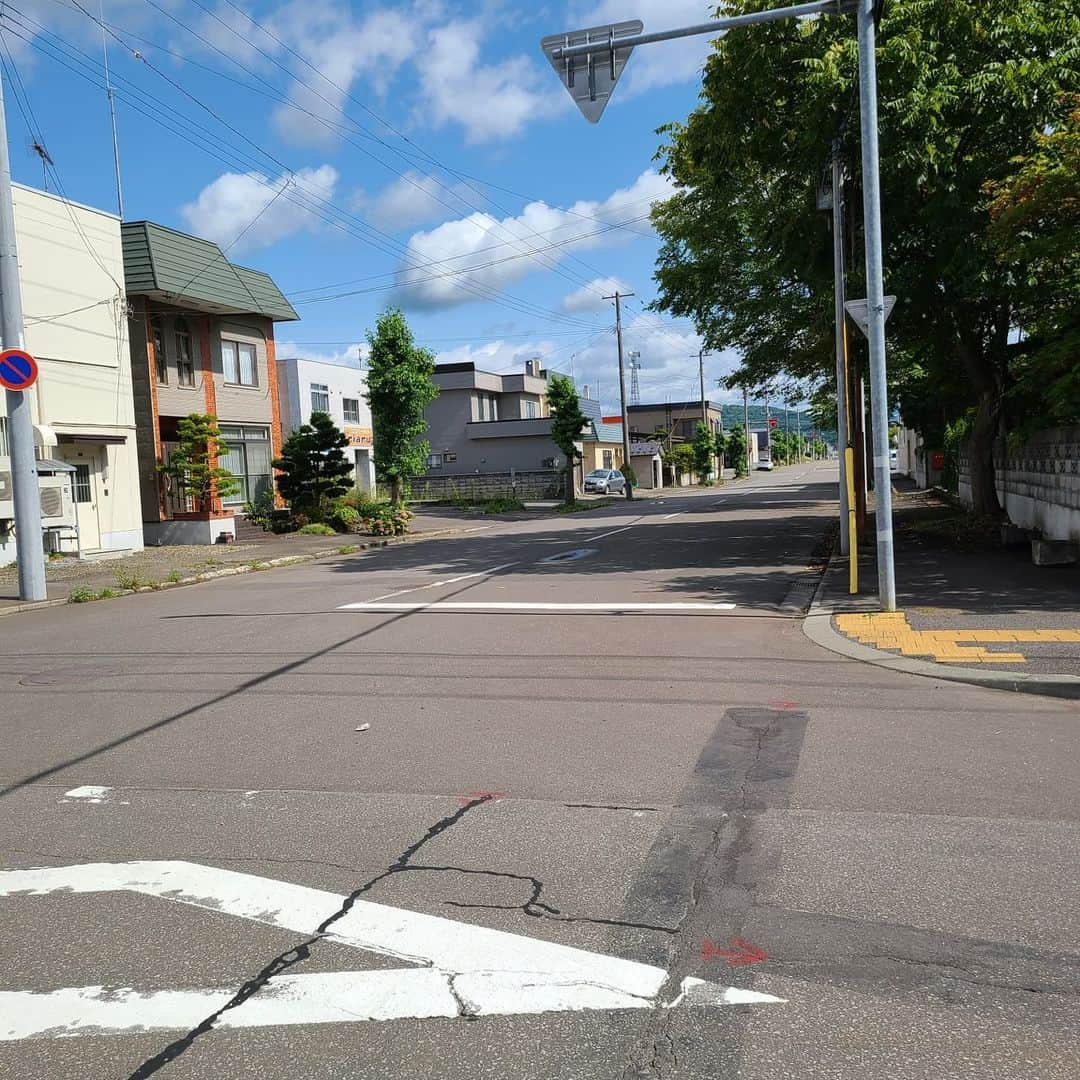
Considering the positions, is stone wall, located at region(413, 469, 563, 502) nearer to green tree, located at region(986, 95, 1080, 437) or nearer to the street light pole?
green tree, located at region(986, 95, 1080, 437)

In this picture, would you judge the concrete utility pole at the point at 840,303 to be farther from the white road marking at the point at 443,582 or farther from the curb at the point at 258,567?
the curb at the point at 258,567

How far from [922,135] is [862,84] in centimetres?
431

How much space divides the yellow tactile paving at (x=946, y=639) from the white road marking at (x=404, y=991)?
592 cm

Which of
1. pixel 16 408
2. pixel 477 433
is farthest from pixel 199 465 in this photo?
pixel 477 433

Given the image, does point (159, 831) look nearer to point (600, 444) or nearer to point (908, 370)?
point (908, 370)

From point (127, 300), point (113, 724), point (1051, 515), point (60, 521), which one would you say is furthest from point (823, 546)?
point (127, 300)

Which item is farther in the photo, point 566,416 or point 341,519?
point 566,416

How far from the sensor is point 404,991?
3570mm

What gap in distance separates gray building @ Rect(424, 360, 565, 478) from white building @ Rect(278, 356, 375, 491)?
7234mm

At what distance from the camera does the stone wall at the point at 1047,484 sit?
46.8ft

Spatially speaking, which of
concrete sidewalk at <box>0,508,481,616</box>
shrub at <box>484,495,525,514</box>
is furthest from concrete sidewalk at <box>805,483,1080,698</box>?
shrub at <box>484,495,525,514</box>

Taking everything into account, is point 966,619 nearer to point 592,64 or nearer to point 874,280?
point 874,280

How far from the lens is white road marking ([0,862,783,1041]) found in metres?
3.42

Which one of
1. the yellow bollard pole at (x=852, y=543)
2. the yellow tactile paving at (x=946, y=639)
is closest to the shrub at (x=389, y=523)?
the yellow bollard pole at (x=852, y=543)
